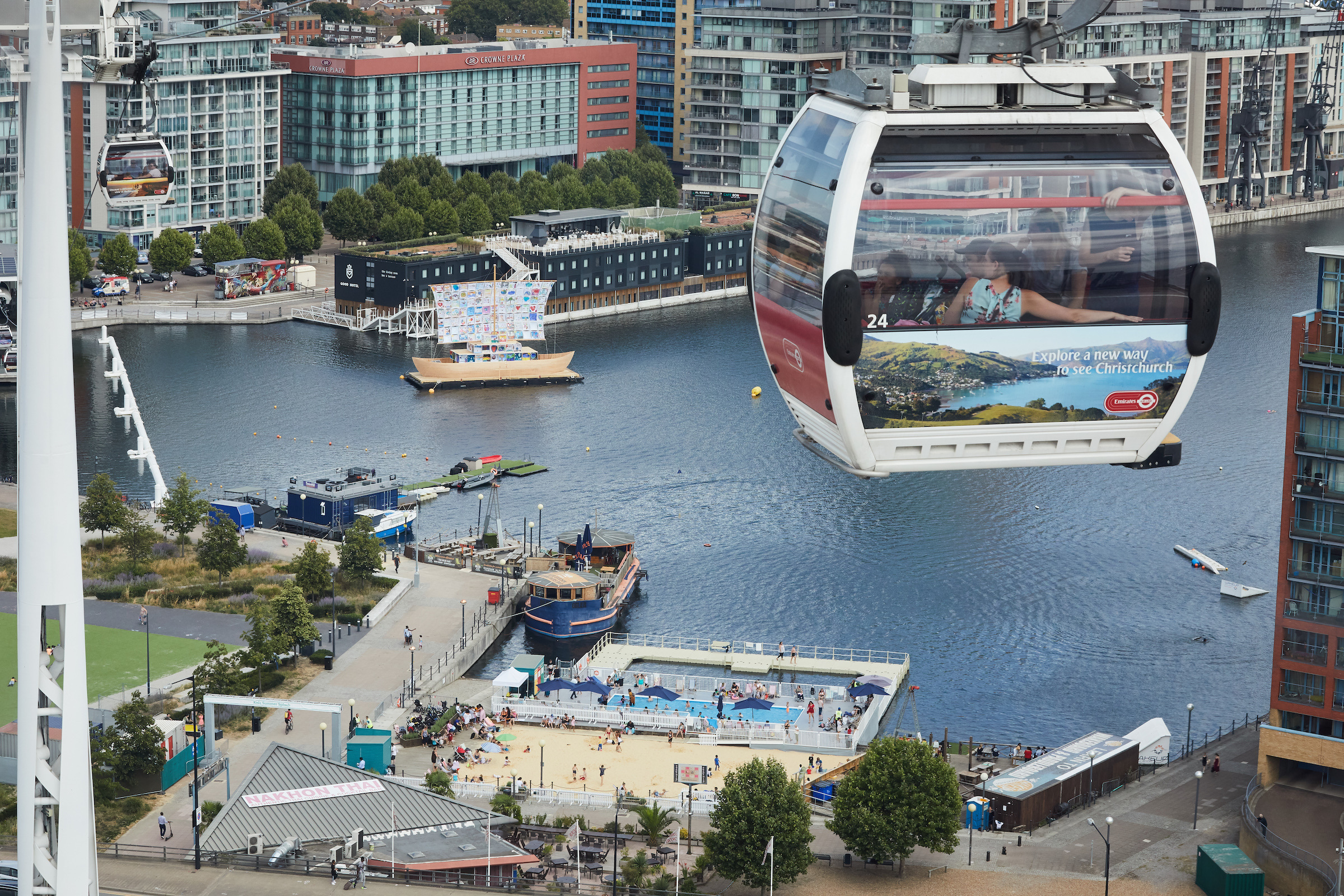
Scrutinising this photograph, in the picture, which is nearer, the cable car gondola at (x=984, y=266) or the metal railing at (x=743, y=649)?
the cable car gondola at (x=984, y=266)

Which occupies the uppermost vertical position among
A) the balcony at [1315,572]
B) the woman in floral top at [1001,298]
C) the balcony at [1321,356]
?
the woman in floral top at [1001,298]

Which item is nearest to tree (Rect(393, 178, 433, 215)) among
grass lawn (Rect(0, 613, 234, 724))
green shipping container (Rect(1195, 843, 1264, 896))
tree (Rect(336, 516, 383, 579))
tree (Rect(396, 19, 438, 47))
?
tree (Rect(396, 19, 438, 47))

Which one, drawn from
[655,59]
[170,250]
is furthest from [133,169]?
[655,59]

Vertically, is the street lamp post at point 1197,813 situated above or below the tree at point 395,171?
below

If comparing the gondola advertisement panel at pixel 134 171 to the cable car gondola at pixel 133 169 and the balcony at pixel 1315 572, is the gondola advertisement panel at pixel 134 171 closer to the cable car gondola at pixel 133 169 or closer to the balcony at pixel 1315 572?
the cable car gondola at pixel 133 169

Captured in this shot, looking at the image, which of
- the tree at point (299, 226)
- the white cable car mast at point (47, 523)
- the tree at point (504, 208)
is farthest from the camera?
the tree at point (504, 208)

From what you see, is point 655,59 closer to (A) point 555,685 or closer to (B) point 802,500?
(B) point 802,500

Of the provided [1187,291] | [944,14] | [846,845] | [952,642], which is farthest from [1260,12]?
[1187,291]

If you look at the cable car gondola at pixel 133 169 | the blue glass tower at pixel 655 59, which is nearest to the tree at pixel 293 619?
the cable car gondola at pixel 133 169
